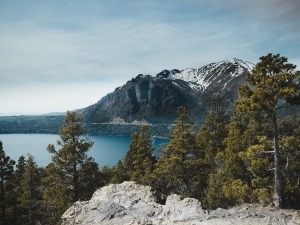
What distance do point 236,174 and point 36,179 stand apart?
3046cm

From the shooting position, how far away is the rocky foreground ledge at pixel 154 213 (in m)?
16.2

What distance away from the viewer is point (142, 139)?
4859 cm

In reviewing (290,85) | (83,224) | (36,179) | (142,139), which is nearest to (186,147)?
(142,139)

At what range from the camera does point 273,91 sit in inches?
816

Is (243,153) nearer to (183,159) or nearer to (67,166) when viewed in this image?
(183,159)

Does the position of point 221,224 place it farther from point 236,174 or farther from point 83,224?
point 236,174

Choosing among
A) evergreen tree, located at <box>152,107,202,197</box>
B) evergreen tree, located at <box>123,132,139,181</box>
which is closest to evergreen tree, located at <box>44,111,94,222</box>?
evergreen tree, located at <box>152,107,202,197</box>

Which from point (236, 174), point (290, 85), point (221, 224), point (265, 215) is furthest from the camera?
point (236, 174)

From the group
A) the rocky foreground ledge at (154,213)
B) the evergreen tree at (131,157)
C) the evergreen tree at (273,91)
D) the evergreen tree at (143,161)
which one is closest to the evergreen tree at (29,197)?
the evergreen tree at (131,157)

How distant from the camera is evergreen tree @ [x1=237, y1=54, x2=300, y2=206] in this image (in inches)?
809

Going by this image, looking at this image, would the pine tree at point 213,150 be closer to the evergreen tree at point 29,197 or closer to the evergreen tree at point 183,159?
the evergreen tree at point 183,159

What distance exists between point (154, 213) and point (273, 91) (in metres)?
11.4

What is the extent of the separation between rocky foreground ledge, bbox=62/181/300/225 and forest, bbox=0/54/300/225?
145 inches

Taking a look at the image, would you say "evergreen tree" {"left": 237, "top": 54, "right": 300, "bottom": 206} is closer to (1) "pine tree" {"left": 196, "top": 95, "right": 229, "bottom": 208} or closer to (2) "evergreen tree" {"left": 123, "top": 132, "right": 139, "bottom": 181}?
(1) "pine tree" {"left": 196, "top": 95, "right": 229, "bottom": 208}
